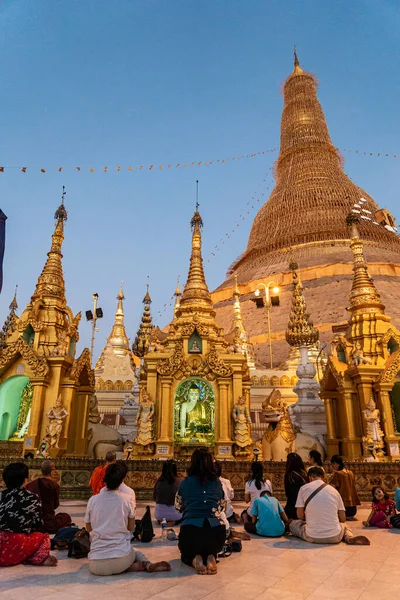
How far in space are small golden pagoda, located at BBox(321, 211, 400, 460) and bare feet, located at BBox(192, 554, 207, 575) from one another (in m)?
7.87

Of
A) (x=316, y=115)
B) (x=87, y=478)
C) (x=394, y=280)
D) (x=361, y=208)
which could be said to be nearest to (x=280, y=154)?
(x=316, y=115)

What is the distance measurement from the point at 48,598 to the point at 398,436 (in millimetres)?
10247

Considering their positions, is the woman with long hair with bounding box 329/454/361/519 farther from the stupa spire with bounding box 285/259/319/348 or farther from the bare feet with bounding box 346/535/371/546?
the stupa spire with bounding box 285/259/319/348

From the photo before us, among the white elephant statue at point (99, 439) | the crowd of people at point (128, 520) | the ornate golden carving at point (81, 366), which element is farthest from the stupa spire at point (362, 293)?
the crowd of people at point (128, 520)

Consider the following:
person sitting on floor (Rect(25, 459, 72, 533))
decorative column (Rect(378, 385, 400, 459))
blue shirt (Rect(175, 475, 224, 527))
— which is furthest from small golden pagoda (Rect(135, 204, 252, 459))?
blue shirt (Rect(175, 475, 224, 527))

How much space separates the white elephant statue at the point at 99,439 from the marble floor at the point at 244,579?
936 cm

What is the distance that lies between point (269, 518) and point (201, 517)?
207 cm

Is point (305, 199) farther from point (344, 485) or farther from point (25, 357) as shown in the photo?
point (344, 485)

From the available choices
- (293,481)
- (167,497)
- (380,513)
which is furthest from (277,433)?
(167,497)

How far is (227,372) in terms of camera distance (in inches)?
501

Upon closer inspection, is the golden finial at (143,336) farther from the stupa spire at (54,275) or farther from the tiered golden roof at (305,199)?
the tiered golden roof at (305,199)

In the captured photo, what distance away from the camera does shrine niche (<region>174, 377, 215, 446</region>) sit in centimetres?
1262

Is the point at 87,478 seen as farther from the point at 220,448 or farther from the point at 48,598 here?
the point at 48,598

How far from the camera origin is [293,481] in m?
6.17
